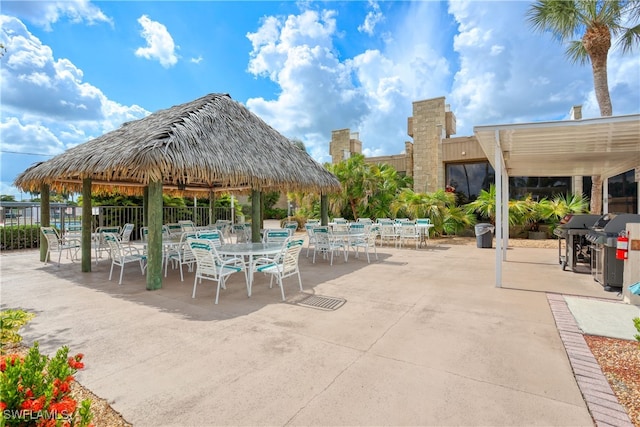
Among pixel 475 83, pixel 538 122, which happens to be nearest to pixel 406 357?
pixel 538 122

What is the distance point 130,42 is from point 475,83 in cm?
1242

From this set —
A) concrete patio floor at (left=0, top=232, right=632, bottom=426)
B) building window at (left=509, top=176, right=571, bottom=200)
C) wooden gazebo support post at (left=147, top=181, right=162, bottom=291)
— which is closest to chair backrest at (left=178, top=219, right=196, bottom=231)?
concrete patio floor at (left=0, top=232, right=632, bottom=426)

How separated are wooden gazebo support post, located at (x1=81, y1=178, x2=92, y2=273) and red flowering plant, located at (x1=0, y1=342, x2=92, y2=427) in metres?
7.08

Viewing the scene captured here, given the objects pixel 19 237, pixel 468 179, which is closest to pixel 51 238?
pixel 19 237

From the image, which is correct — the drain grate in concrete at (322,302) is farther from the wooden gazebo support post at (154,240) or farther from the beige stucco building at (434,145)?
the beige stucco building at (434,145)

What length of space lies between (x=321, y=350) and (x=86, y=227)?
24.9ft

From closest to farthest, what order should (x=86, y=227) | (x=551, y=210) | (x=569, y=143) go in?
(x=569, y=143) → (x=86, y=227) → (x=551, y=210)

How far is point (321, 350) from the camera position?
3.32 metres

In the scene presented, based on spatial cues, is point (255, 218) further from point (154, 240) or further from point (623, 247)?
point (623, 247)

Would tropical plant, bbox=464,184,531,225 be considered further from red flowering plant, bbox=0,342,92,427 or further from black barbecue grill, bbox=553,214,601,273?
red flowering plant, bbox=0,342,92,427

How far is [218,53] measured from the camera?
10828mm

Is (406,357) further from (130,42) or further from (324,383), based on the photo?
(130,42)

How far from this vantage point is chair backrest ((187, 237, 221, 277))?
5047 millimetres

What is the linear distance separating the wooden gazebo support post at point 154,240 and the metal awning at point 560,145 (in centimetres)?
637
